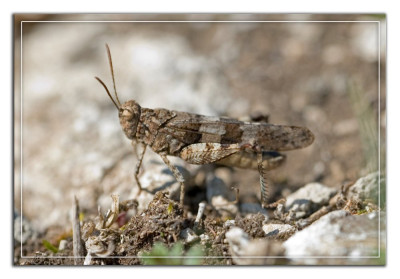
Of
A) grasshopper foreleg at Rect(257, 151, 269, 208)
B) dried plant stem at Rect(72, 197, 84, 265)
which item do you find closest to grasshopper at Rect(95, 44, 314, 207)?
grasshopper foreleg at Rect(257, 151, 269, 208)

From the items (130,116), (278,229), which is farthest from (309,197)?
(130,116)

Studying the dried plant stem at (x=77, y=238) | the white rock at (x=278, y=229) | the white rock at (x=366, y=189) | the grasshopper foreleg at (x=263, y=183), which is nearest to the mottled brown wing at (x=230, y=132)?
the grasshopper foreleg at (x=263, y=183)

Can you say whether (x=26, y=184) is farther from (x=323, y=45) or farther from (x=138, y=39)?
(x=323, y=45)

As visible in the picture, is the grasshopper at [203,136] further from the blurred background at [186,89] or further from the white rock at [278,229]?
the white rock at [278,229]

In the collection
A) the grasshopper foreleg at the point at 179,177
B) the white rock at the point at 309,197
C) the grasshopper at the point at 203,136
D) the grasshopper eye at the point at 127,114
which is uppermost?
the grasshopper eye at the point at 127,114

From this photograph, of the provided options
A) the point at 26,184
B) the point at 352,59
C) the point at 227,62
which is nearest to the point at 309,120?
the point at 352,59

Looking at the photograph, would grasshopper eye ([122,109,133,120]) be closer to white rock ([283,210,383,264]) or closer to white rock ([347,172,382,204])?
white rock ([283,210,383,264])
